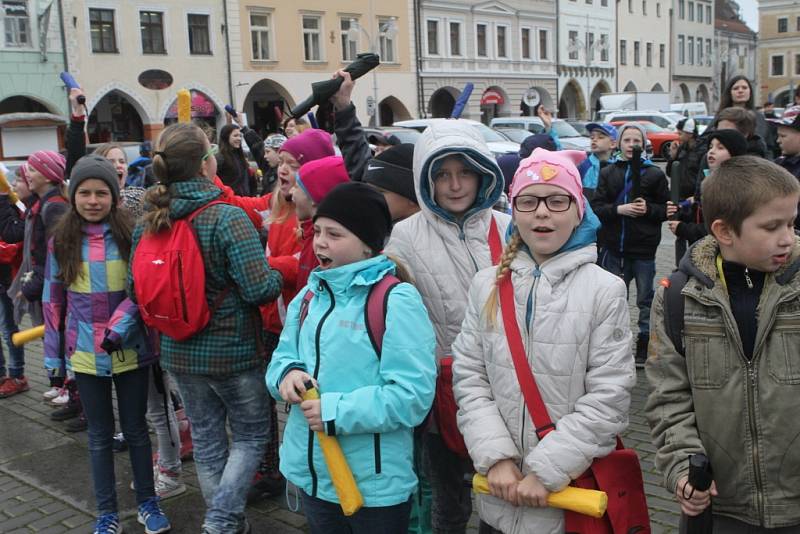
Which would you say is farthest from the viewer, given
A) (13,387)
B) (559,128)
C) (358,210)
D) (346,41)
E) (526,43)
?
(526,43)

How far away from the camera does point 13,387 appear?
21.9ft

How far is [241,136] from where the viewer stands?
24.0 ft

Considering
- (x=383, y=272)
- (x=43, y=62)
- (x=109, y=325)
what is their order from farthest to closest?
(x=43, y=62) → (x=109, y=325) → (x=383, y=272)

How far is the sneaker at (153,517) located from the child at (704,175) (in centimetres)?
373

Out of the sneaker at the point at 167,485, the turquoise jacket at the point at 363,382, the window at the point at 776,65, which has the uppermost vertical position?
the window at the point at 776,65

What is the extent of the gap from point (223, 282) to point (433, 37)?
1506 inches

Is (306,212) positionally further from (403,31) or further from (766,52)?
(766,52)

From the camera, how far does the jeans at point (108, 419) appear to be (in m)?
4.02

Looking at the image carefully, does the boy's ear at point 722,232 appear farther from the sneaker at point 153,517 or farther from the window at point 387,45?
the window at point 387,45

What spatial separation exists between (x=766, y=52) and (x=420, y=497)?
276ft

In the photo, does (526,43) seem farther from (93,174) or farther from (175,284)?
(175,284)

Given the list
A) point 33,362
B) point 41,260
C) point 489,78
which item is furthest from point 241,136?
point 489,78

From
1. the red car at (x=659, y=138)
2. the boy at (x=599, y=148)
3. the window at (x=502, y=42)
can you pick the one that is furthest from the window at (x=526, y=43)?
the boy at (x=599, y=148)

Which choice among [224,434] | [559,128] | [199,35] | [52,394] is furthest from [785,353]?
[199,35]
